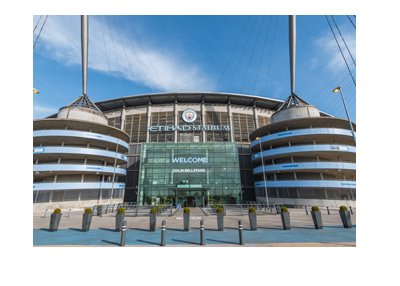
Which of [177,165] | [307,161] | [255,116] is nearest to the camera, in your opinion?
[307,161]

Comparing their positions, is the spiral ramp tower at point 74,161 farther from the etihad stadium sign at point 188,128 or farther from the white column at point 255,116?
the white column at point 255,116

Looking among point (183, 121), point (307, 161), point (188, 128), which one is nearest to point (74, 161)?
point (188, 128)

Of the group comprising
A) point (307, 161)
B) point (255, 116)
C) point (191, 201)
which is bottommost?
point (191, 201)

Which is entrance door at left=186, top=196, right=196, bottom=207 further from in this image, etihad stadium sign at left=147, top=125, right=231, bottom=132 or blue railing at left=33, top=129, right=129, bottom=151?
blue railing at left=33, top=129, right=129, bottom=151

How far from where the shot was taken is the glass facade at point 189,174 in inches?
1378

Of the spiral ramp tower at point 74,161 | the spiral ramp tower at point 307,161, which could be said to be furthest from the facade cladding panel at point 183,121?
the spiral ramp tower at point 307,161

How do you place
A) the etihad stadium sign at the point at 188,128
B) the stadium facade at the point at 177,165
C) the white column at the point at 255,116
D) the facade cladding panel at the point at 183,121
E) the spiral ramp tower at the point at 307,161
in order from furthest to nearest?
1. the white column at the point at 255,116
2. the etihad stadium sign at the point at 188,128
3. the facade cladding panel at the point at 183,121
4. the stadium facade at the point at 177,165
5. the spiral ramp tower at the point at 307,161

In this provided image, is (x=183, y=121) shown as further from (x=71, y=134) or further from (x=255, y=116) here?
(x=71, y=134)

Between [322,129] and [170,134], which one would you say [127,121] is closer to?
[170,134]

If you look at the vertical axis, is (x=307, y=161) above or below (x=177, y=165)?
below

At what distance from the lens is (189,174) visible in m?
36.3

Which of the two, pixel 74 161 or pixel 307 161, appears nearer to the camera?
pixel 307 161

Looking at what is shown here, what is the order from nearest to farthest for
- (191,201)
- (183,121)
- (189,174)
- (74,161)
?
(74,161) → (191,201) → (189,174) → (183,121)

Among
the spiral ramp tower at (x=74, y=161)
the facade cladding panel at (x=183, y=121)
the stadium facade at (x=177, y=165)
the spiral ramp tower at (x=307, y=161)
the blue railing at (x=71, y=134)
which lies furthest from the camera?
the facade cladding panel at (x=183, y=121)
